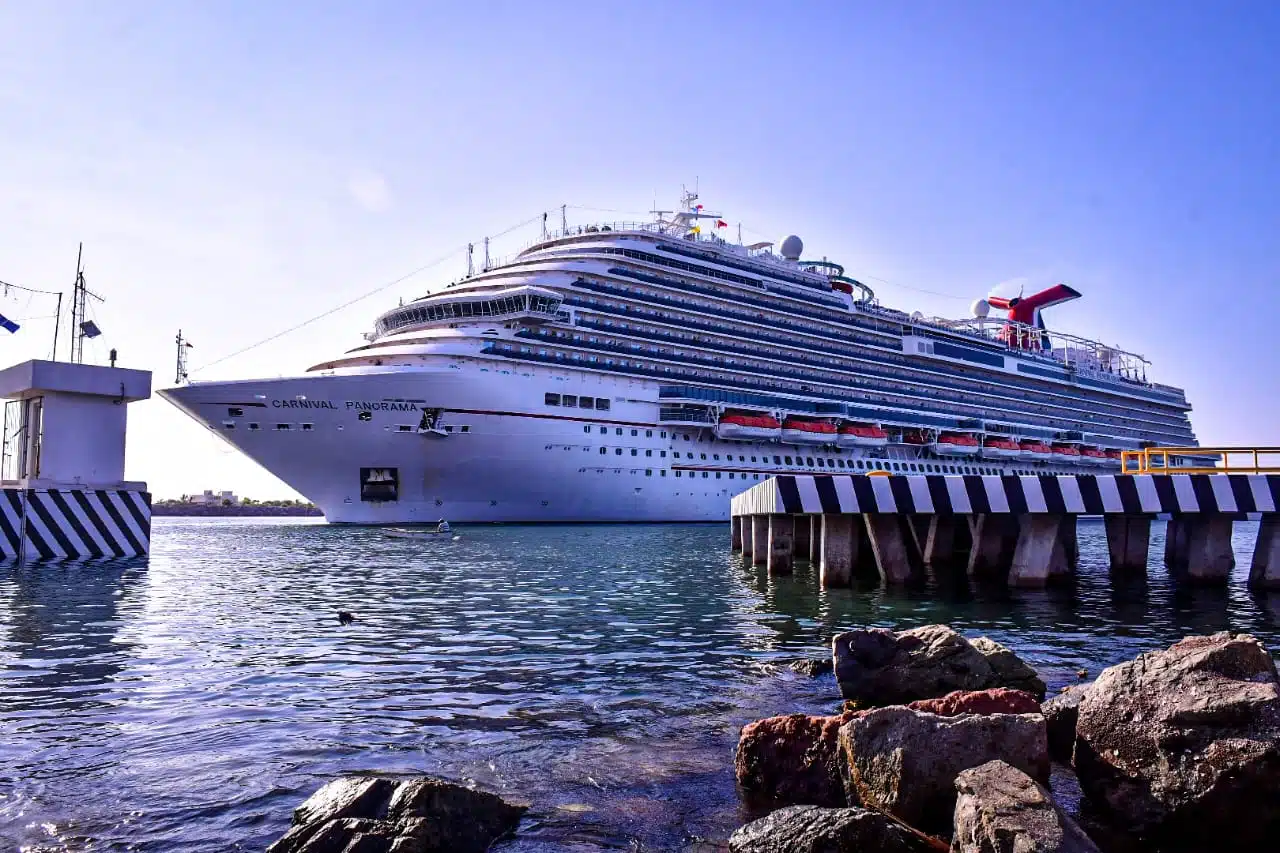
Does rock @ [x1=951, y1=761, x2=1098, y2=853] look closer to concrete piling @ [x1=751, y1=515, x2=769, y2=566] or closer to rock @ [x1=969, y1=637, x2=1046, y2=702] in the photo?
rock @ [x1=969, y1=637, x2=1046, y2=702]

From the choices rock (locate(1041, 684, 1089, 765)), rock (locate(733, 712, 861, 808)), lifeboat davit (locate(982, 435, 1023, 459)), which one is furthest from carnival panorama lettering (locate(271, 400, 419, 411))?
lifeboat davit (locate(982, 435, 1023, 459))

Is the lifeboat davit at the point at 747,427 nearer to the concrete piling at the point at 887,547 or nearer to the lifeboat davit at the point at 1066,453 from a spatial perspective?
the lifeboat davit at the point at 1066,453

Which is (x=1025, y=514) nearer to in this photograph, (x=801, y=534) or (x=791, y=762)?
(x=801, y=534)

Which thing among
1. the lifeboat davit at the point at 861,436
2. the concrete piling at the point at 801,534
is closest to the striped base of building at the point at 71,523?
the concrete piling at the point at 801,534

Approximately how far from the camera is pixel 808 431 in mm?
58656

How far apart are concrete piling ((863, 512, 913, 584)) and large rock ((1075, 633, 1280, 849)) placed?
13.3 m

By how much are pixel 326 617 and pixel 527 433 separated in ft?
102

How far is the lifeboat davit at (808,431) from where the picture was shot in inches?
→ 2279

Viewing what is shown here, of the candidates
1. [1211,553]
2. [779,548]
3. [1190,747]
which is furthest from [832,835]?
[1211,553]

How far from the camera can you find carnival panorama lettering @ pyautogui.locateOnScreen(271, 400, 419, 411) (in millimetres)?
41500

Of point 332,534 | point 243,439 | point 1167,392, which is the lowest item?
point 332,534

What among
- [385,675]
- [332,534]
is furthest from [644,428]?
[385,675]

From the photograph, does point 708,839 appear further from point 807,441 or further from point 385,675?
point 807,441

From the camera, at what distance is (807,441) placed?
59.3 m
